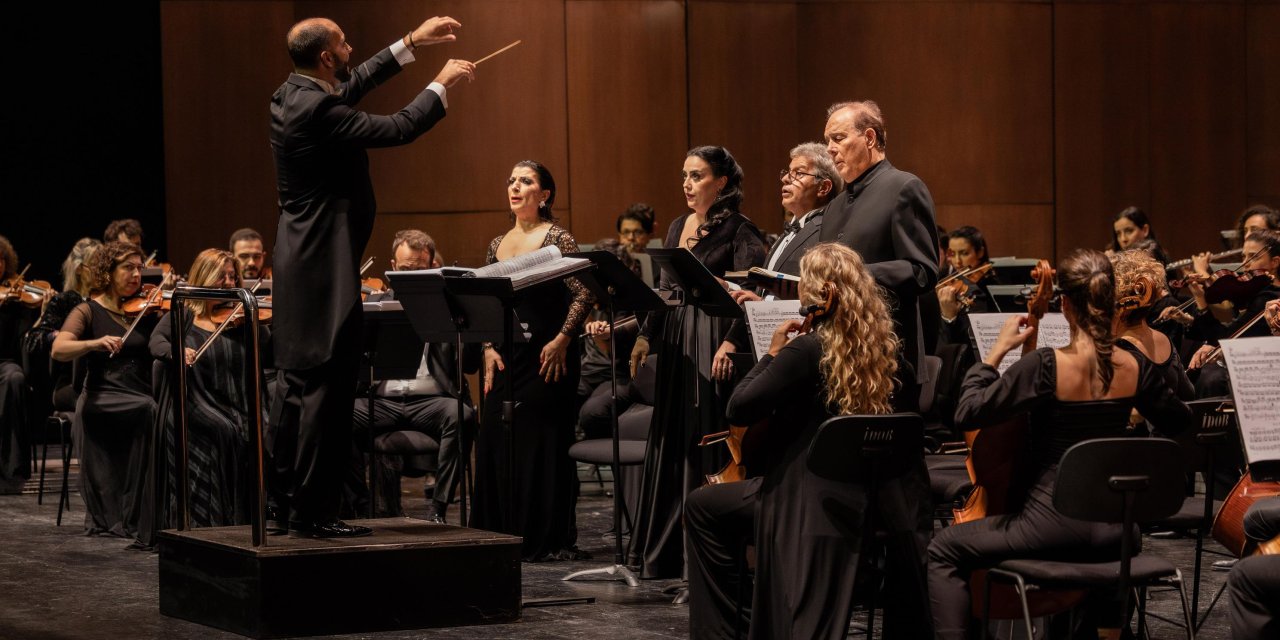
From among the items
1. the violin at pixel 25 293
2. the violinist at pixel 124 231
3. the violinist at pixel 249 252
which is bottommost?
the violin at pixel 25 293

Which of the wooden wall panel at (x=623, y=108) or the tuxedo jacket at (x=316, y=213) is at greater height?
the wooden wall panel at (x=623, y=108)

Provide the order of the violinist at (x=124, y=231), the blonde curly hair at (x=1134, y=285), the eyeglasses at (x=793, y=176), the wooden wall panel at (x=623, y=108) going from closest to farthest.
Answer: the blonde curly hair at (x=1134, y=285) → the eyeglasses at (x=793, y=176) → the violinist at (x=124, y=231) → the wooden wall panel at (x=623, y=108)

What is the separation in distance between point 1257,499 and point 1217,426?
21.4 inches

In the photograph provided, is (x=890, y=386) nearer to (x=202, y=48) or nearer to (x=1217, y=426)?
(x=1217, y=426)

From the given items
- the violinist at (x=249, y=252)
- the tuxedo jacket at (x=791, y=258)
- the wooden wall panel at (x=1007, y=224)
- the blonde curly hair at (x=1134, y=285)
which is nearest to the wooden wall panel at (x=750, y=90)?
the wooden wall panel at (x=1007, y=224)

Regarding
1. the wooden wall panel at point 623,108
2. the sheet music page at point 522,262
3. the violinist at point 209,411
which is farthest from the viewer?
the wooden wall panel at point 623,108

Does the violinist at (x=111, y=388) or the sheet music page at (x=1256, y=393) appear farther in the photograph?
the violinist at (x=111, y=388)

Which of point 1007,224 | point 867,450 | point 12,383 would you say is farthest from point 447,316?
point 1007,224

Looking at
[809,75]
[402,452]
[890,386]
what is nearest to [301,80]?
[890,386]

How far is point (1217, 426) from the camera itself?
13.6 feet

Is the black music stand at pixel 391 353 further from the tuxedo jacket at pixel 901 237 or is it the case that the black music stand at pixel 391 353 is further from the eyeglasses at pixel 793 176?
the tuxedo jacket at pixel 901 237

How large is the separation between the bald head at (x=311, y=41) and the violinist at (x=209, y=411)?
208 centimetres

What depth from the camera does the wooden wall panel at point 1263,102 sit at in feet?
33.9

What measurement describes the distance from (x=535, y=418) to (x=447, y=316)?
36.0 inches
